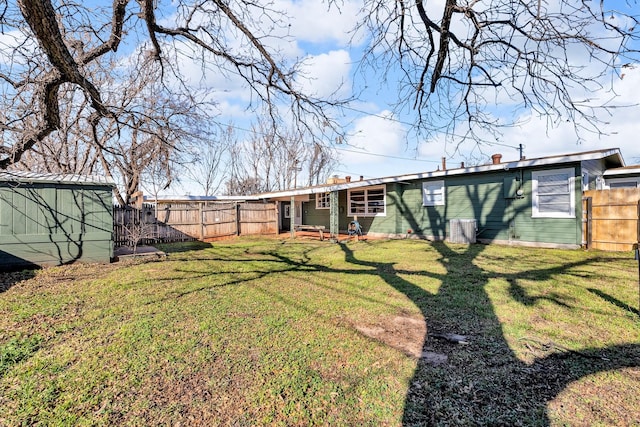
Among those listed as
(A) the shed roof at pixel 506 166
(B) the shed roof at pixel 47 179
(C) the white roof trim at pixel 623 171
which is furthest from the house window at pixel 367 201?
(B) the shed roof at pixel 47 179

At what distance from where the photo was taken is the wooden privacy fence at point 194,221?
11.7 m

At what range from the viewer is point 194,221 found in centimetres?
1430

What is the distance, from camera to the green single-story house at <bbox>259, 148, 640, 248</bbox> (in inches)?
358

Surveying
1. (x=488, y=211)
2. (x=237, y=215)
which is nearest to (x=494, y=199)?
(x=488, y=211)

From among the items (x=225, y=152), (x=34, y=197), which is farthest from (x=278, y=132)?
(x=225, y=152)

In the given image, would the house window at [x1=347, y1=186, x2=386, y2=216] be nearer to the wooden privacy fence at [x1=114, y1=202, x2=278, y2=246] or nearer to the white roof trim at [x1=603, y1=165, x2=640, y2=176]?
the wooden privacy fence at [x1=114, y1=202, x2=278, y2=246]

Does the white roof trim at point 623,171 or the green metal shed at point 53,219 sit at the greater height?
the white roof trim at point 623,171

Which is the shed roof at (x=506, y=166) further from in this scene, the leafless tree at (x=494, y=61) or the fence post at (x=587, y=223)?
the leafless tree at (x=494, y=61)

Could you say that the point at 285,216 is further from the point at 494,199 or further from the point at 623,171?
the point at 623,171

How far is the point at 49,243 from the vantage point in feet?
24.0

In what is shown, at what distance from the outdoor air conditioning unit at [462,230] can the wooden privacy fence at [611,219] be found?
2.98 metres

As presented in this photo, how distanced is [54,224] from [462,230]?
12.4 metres

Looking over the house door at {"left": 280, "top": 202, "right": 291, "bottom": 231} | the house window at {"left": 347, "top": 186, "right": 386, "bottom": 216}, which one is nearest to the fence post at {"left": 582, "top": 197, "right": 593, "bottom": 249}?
the house window at {"left": 347, "top": 186, "right": 386, "bottom": 216}

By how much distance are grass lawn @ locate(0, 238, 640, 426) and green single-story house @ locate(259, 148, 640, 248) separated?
11.8ft
